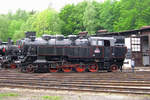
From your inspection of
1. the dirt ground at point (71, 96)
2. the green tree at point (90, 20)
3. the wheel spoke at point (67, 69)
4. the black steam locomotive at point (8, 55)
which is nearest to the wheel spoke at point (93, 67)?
the wheel spoke at point (67, 69)

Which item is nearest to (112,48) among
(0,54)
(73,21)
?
(0,54)

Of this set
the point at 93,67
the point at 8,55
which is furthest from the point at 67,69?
the point at 8,55

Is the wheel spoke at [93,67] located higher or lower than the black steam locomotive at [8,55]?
lower

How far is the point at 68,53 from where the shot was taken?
60.6 feet

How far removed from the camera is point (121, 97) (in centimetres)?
834

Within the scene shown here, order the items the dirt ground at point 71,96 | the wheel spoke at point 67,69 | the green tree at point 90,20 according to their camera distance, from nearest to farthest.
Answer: the dirt ground at point 71,96 < the wheel spoke at point 67,69 < the green tree at point 90,20

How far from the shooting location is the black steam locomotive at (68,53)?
18078 mm

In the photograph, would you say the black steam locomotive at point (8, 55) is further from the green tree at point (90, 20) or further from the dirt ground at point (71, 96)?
the green tree at point (90, 20)

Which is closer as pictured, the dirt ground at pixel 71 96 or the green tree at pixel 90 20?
the dirt ground at pixel 71 96

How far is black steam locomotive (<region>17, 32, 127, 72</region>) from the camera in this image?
59.3 ft

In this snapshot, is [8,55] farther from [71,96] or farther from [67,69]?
[71,96]

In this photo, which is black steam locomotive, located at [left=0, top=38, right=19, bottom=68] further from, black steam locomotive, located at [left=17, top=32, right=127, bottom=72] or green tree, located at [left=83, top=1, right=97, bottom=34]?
green tree, located at [left=83, top=1, right=97, bottom=34]

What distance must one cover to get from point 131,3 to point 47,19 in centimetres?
2108

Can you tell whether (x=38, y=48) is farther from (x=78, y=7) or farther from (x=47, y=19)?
(x=78, y=7)
